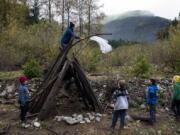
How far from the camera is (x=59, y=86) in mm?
12656

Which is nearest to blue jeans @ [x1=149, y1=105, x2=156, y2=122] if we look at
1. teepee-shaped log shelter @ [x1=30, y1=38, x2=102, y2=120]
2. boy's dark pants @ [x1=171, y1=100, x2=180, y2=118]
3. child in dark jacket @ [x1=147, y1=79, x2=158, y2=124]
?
child in dark jacket @ [x1=147, y1=79, x2=158, y2=124]

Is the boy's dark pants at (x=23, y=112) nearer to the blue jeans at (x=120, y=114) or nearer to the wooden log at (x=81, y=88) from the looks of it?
the wooden log at (x=81, y=88)

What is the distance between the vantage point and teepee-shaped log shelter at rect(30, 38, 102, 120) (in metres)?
12.3

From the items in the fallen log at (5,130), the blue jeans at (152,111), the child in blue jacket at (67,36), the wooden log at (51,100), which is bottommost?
the fallen log at (5,130)

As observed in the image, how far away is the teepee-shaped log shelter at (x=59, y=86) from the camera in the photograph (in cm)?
1232

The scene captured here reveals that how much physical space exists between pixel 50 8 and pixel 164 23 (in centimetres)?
2116

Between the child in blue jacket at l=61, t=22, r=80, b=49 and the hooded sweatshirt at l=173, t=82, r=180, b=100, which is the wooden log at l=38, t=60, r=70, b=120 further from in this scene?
the hooded sweatshirt at l=173, t=82, r=180, b=100

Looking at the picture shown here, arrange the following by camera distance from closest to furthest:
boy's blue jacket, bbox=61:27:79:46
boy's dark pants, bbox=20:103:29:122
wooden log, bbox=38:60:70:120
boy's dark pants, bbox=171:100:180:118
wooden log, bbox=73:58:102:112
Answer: boy's dark pants, bbox=20:103:29:122
wooden log, bbox=38:60:70:120
boy's blue jacket, bbox=61:27:79:46
boy's dark pants, bbox=171:100:180:118
wooden log, bbox=73:58:102:112

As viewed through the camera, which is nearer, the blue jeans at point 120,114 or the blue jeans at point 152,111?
the blue jeans at point 120,114

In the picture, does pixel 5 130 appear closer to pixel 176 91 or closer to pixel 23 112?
pixel 23 112

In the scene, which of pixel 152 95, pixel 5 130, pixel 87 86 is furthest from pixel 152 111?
pixel 5 130

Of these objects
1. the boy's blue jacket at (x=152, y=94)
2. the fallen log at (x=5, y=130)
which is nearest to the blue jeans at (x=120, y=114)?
the boy's blue jacket at (x=152, y=94)

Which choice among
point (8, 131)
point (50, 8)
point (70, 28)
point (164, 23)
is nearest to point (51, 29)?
point (50, 8)

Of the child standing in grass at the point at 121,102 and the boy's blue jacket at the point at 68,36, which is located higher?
the boy's blue jacket at the point at 68,36
